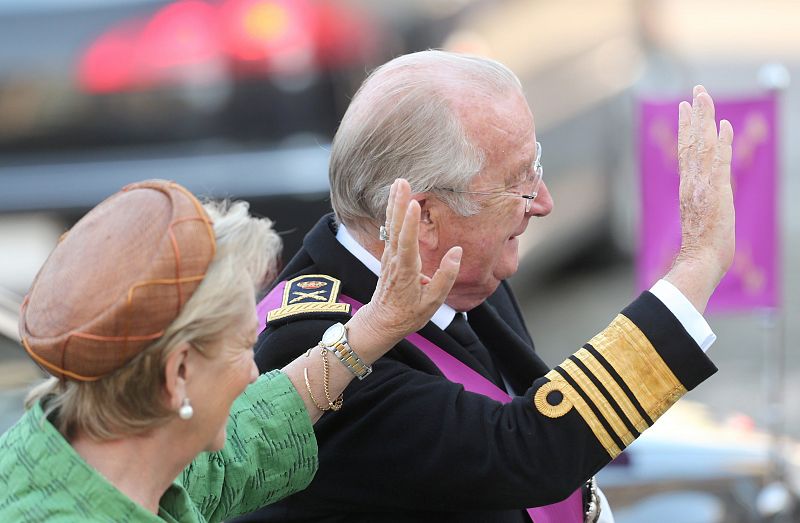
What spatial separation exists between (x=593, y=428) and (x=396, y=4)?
359cm

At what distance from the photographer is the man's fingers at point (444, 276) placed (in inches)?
80.7

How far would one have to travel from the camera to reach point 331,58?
4.90 meters

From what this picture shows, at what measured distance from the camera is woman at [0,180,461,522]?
68.6 inches

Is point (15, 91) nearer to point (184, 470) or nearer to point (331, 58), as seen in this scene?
point (331, 58)

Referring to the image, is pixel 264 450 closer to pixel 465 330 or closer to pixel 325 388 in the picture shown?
pixel 325 388

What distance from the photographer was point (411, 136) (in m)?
2.28

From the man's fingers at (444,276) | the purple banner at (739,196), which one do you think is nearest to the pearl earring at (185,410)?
the man's fingers at (444,276)

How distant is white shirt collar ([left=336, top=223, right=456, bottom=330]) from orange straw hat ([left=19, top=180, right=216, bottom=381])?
593 millimetres

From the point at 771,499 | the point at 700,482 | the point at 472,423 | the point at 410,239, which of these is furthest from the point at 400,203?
the point at 771,499

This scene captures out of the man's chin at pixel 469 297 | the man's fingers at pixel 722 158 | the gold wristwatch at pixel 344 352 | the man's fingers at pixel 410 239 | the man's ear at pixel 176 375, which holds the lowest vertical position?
the man's chin at pixel 469 297

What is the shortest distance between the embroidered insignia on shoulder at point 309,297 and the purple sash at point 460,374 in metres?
0.03

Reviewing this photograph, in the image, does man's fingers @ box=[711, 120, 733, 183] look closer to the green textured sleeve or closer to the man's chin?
the man's chin

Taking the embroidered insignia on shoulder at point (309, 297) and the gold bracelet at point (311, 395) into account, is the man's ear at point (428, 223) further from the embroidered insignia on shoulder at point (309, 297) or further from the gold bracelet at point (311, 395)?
the gold bracelet at point (311, 395)

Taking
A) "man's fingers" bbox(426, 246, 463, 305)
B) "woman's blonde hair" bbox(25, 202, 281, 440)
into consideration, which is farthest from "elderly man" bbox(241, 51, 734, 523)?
"woman's blonde hair" bbox(25, 202, 281, 440)
